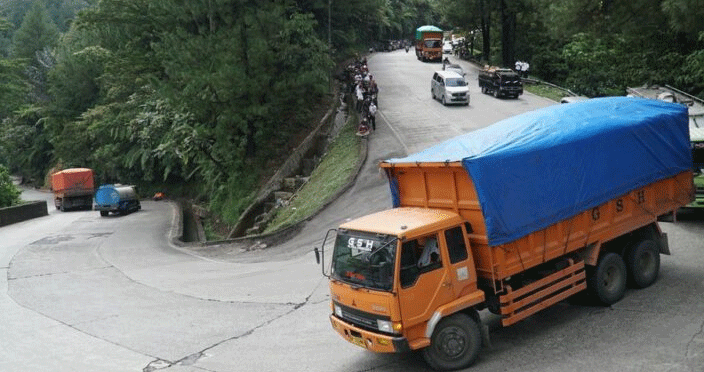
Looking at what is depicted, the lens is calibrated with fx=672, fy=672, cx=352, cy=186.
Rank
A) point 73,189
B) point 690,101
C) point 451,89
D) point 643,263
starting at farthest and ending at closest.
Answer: point 73,189, point 451,89, point 690,101, point 643,263

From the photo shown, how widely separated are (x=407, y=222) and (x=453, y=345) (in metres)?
1.93

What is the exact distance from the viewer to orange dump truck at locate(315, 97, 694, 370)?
31.6ft

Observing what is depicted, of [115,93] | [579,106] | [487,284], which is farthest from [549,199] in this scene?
[115,93]

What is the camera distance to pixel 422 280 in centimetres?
960

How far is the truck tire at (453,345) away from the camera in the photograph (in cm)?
983

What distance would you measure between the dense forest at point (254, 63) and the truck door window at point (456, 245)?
955cm

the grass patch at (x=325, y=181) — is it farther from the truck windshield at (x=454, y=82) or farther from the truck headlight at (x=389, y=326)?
the truck headlight at (x=389, y=326)

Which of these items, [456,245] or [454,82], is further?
[454,82]

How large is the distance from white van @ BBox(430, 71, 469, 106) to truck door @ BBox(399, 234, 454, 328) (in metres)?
29.9

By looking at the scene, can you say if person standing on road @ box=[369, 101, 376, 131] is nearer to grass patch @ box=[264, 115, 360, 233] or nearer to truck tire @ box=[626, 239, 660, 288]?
grass patch @ box=[264, 115, 360, 233]

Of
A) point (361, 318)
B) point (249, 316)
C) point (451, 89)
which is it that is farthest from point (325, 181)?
point (361, 318)

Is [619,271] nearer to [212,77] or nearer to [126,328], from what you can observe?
[126,328]

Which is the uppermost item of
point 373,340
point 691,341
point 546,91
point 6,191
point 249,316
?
point 546,91

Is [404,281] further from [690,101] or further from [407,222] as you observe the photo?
[690,101]
